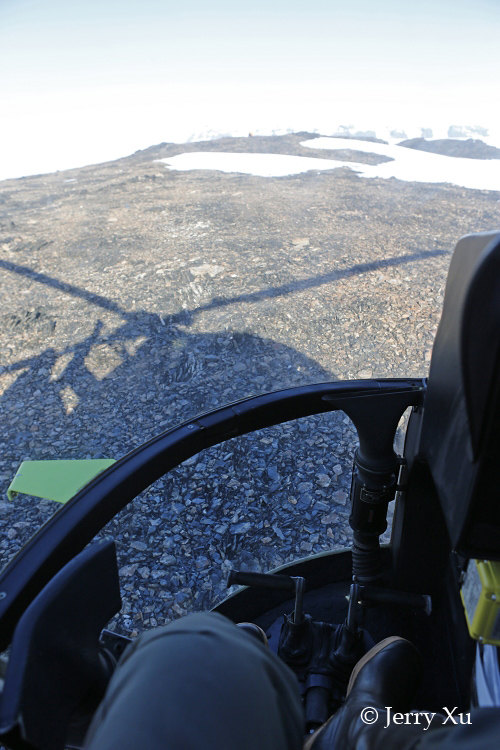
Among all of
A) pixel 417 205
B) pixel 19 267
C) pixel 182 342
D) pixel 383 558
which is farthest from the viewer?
pixel 417 205

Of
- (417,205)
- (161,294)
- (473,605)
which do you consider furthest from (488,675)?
(417,205)

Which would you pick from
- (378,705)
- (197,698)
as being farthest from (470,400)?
(378,705)

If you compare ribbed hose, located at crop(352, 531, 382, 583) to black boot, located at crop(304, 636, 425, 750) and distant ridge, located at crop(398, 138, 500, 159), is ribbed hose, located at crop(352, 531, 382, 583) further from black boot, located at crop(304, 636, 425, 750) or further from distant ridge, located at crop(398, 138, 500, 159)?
distant ridge, located at crop(398, 138, 500, 159)

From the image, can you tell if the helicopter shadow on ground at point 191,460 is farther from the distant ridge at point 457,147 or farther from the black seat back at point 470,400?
the distant ridge at point 457,147

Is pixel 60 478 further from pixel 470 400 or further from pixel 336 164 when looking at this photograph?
pixel 336 164

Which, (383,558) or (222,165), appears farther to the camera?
(222,165)

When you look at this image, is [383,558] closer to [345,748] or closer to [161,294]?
[345,748]

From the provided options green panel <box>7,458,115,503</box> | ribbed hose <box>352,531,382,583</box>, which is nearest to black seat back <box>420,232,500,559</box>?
ribbed hose <box>352,531,382,583</box>
